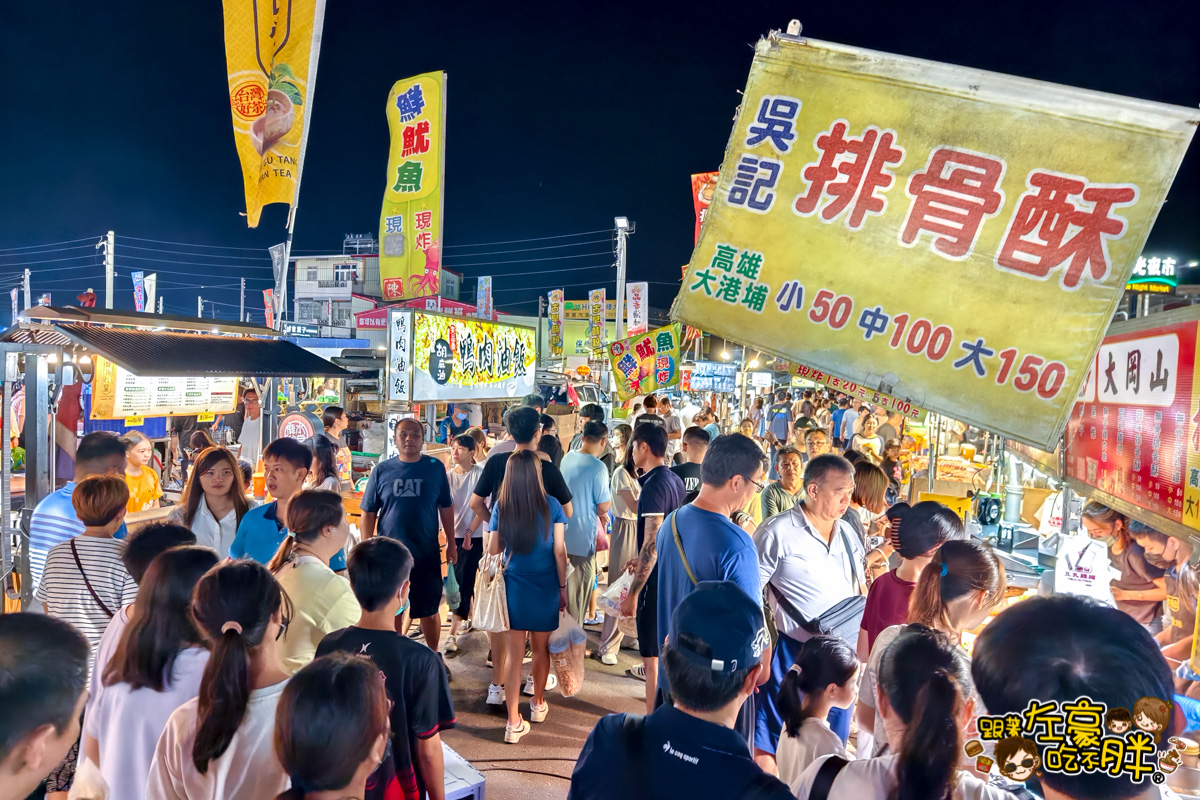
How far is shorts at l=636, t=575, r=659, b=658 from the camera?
4.39 metres

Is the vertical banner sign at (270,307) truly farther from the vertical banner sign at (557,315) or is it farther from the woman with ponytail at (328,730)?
the woman with ponytail at (328,730)

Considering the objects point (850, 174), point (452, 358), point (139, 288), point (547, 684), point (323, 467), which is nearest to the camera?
point (850, 174)

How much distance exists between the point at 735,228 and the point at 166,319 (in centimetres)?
577

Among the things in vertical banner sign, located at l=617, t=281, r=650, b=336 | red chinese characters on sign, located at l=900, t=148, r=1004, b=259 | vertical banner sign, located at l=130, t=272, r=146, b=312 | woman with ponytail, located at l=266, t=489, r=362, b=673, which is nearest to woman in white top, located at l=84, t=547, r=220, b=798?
woman with ponytail, located at l=266, t=489, r=362, b=673

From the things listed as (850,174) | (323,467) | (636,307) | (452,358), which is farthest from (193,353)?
(636,307)

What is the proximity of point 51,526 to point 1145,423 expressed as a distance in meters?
5.90

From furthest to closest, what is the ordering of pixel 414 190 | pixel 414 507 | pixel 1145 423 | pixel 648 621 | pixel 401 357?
pixel 414 190 < pixel 401 357 < pixel 414 507 < pixel 648 621 < pixel 1145 423

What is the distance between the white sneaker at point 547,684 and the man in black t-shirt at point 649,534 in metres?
0.71

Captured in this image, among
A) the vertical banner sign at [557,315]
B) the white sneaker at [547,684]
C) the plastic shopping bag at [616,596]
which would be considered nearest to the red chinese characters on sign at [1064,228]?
the plastic shopping bag at [616,596]

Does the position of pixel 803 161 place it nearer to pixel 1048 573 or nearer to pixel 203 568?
pixel 203 568

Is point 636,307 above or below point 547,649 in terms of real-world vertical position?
above

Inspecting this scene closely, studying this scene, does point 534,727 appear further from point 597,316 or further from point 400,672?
point 597,316

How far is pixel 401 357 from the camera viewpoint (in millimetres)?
7996

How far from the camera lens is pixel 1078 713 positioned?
145 cm
